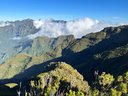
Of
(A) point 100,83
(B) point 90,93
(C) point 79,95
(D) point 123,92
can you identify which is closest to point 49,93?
(C) point 79,95

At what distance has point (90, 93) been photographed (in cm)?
14588

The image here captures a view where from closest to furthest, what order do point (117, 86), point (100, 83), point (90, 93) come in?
point (90, 93) → point (117, 86) → point (100, 83)

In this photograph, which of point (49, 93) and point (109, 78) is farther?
point (109, 78)

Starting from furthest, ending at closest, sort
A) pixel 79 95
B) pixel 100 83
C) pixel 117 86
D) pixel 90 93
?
pixel 100 83 < pixel 117 86 < pixel 90 93 < pixel 79 95

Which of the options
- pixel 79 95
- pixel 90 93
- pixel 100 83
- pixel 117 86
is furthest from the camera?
pixel 100 83

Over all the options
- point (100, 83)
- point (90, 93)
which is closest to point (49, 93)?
point (90, 93)

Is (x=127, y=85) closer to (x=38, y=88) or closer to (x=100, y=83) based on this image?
(x=100, y=83)

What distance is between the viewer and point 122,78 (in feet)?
549

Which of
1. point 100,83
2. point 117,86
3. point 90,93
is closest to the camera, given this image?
point 90,93

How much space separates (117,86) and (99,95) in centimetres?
1386

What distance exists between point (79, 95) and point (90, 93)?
568 inches

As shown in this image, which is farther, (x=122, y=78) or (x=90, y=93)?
(x=122, y=78)

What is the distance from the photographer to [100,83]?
176m

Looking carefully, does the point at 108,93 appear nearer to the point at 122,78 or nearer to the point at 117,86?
the point at 117,86
